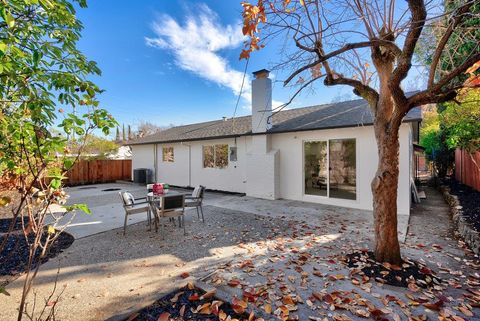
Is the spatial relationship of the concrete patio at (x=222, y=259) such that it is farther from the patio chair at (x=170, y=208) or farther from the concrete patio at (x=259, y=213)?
the patio chair at (x=170, y=208)

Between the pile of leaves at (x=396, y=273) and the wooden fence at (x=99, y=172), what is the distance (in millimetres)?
16011

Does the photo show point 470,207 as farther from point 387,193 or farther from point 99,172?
point 99,172

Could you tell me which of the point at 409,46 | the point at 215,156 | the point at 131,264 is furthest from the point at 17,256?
the point at 215,156

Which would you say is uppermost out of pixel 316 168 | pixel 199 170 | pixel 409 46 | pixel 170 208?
pixel 409 46

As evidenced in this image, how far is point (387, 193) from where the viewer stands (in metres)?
3.71

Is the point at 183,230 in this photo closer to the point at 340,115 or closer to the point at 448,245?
the point at 448,245

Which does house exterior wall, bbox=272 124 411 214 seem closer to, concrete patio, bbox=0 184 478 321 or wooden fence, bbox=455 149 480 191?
concrete patio, bbox=0 184 478 321

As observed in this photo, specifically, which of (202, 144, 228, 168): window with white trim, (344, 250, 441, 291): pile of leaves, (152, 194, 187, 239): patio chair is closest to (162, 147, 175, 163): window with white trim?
(202, 144, 228, 168): window with white trim

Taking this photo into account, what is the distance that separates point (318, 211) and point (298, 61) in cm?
494

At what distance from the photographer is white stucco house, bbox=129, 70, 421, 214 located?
25.2 ft

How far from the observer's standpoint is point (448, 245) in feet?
15.7

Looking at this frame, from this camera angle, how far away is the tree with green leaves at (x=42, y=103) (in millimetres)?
1878

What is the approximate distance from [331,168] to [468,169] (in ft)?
22.6

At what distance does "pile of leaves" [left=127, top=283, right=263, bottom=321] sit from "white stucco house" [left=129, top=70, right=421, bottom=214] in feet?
17.7
